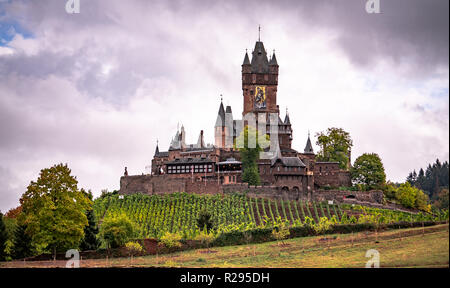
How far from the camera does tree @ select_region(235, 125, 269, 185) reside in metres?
67.4

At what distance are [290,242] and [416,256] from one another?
15893 millimetres

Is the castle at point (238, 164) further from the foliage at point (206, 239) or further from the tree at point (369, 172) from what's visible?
the foliage at point (206, 239)

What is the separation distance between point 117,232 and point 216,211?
1688 centimetres

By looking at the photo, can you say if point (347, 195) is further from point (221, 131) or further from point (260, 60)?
point (260, 60)

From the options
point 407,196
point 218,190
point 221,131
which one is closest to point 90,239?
point 218,190

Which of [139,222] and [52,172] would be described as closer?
[52,172]

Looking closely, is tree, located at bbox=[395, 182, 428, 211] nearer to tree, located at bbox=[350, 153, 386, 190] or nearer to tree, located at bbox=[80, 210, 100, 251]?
tree, located at bbox=[350, 153, 386, 190]

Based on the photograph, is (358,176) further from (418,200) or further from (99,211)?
(99,211)

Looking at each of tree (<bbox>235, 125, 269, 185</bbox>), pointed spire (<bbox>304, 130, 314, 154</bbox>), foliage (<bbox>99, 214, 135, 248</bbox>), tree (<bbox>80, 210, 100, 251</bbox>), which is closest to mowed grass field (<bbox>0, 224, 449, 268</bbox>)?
foliage (<bbox>99, 214, 135, 248</bbox>)

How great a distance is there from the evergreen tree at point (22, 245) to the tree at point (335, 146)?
137ft

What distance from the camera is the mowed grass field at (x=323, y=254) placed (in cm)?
2829

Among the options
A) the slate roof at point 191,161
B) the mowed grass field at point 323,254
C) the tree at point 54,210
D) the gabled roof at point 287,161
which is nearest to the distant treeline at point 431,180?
the gabled roof at point 287,161
